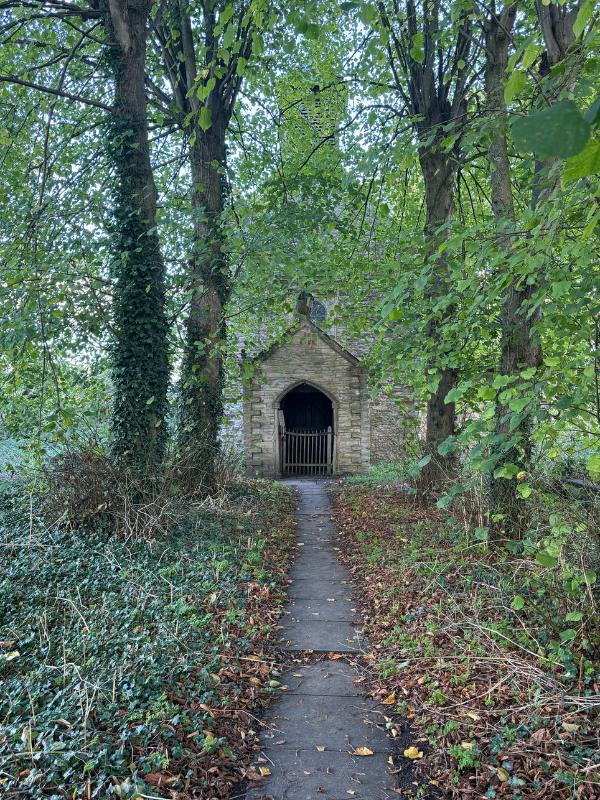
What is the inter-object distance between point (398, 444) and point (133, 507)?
521cm

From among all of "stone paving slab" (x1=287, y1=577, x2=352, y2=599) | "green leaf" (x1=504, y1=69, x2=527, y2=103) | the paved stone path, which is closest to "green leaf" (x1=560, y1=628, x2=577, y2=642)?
the paved stone path

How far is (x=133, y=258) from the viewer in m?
7.25

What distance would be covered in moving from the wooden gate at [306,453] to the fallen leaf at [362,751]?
1272cm

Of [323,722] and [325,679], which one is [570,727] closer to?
[323,722]

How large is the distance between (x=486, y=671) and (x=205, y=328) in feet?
21.7

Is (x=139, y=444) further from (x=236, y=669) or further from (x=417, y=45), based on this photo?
(x=417, y=45)

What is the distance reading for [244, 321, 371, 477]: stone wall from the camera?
612 inches

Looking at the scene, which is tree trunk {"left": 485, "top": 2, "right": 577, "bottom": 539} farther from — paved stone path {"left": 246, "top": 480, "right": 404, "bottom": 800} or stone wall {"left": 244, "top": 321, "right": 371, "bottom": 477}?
stone wall {"left": 244, "top": 321, "right": 371, "bottom": 477}

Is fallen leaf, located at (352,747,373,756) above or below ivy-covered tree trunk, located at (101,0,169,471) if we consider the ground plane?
below

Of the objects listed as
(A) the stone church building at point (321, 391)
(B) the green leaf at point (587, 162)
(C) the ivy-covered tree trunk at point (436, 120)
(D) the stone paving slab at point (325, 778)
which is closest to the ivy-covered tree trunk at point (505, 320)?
(C) the ivy-covered tree trunk at point (436, 120)

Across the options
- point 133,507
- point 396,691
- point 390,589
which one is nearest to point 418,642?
point 396,691

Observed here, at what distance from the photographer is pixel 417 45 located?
451cm

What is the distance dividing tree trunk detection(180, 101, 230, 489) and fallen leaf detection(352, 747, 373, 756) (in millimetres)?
5545

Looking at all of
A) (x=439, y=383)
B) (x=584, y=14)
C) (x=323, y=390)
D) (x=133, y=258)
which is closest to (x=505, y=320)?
(x=439, y=383)
